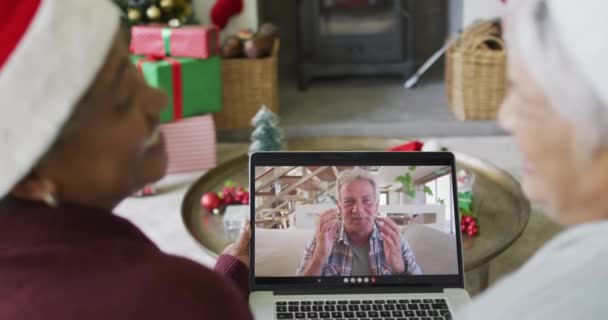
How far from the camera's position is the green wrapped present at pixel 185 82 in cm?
304

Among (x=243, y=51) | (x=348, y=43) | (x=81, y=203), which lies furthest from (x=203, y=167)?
(x=81, y=203)

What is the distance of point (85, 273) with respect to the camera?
0.77 meters

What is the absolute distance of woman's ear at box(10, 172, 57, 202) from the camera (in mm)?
785

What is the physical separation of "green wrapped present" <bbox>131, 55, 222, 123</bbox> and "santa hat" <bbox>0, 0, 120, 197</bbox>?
225cm

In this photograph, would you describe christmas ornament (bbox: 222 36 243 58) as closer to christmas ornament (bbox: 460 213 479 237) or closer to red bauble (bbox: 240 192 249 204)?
red bauble (bbox: 240 192 249 204)

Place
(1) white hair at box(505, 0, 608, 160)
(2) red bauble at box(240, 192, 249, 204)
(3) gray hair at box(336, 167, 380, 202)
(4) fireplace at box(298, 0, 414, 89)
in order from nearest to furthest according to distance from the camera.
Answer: (1) white hair at box(505, 0, 608, 160)
(3) gray hair at box(336, 167, 380, 202)
(2) red bauble at box(240, 192, 249, 204)
(4) fireplace at box(298, 0, 414, 89)

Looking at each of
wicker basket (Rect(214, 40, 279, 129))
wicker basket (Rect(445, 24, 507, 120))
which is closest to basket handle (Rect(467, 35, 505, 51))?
wicker basket (Rect(445, 24, 507, 120))

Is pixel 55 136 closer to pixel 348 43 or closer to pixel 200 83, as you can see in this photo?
pixel 200 83

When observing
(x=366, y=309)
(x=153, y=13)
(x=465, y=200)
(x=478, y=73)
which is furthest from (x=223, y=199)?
(x=478, y=73)

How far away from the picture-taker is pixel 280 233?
143 centimetres

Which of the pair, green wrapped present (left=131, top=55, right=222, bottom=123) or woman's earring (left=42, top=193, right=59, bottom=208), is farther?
green wrapped present (left=131, top=55, right=222, bottom=123)

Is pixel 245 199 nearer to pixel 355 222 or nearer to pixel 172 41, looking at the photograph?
pixel 355 222

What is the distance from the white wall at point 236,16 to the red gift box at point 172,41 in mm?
484

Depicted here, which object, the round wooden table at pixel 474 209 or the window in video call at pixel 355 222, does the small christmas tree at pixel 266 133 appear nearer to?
the round wooden table at pixel 474 209
